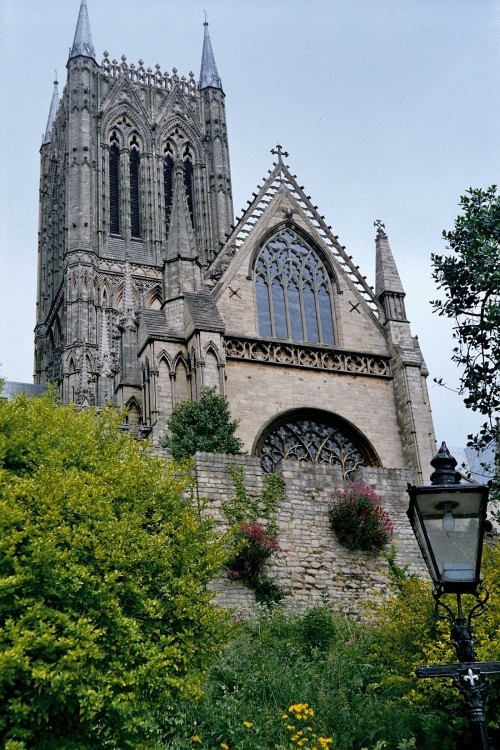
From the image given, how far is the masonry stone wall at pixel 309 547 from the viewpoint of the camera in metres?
19.7

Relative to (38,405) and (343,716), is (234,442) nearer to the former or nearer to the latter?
(38,405)

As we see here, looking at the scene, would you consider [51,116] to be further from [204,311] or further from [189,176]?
[204,311]

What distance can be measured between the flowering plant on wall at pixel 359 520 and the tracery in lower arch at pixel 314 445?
7939 millimetres

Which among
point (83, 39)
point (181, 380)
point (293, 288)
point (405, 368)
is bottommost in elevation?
point (181, 380)

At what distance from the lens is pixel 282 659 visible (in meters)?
15.5

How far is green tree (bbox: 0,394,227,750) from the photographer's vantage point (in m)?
10.8

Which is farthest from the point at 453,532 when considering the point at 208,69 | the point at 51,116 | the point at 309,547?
the point at 51,116

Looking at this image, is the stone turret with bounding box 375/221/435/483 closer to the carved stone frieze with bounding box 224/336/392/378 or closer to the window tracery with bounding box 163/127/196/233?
the carved stone frieze with bounding box 224/336/392/378

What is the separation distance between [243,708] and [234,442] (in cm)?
1216

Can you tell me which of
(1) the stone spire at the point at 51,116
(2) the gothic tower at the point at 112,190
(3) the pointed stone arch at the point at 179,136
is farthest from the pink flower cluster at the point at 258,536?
(1) the stone spire at the point at 51,116

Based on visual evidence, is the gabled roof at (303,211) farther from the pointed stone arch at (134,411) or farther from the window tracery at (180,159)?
the window tracery at (180,159)

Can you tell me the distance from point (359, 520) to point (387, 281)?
14.1 metres

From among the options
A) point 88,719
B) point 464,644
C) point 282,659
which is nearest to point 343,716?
point 282,659

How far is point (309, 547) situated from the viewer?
20.5m
